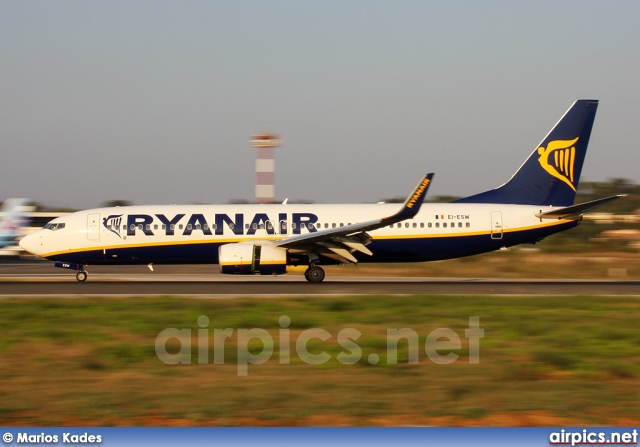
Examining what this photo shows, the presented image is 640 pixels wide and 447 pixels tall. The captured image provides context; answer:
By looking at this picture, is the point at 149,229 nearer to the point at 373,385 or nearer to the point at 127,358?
the point at 127,358

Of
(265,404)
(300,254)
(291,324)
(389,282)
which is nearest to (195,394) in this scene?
(265,404)

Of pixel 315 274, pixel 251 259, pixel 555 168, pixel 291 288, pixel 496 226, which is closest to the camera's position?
pixel 291 288

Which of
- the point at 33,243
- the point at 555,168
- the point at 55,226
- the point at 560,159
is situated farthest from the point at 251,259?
the point at 560,159

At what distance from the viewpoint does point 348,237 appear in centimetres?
2653

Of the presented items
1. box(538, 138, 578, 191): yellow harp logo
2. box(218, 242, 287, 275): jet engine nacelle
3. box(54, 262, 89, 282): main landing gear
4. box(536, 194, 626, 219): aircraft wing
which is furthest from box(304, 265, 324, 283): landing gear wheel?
box(538, 138, 578, 191): yellow harp logo

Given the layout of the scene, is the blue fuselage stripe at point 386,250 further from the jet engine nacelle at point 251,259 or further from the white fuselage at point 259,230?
the jet engine nacelle at point 251,259

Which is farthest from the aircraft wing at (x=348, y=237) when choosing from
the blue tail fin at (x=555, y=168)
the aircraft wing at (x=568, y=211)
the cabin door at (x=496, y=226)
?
the aircraft wing at (x=568, y=211)

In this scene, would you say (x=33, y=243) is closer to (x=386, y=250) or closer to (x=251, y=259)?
(x=251, y=259)

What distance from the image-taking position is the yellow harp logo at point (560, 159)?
29375mm

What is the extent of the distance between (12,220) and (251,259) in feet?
97.6

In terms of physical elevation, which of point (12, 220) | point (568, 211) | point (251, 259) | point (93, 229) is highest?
point (12, 220)

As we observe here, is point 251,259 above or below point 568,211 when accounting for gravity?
below

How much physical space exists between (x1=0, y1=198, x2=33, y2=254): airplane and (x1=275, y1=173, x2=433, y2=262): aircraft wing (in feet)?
95.3

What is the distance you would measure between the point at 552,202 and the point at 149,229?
15071 millimetres
